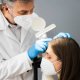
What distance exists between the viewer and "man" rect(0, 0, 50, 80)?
156 centimetres

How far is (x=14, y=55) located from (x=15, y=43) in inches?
3.8

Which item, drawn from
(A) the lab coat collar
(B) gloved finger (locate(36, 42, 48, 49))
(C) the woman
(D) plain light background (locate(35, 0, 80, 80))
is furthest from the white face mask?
(D) plain light background (locate(35, 0, 80, 80))

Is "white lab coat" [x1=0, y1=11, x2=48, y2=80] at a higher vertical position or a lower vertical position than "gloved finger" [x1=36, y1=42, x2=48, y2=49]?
lower

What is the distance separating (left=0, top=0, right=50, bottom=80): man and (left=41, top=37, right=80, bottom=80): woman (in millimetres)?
74

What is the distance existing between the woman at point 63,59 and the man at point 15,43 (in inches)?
2.9

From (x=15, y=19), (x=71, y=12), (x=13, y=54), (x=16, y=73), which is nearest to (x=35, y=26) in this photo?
(x=15, y=19)

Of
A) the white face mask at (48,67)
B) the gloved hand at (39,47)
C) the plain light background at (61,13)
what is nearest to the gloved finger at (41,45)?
the gloved hand at (39,47)

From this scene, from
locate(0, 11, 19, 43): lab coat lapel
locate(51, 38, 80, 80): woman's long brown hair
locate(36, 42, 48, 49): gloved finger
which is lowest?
locate(51, 38, 80, 80): woman's long brown hair

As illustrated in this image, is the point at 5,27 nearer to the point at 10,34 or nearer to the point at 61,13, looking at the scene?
the point at 10,34

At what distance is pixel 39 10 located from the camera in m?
2.48

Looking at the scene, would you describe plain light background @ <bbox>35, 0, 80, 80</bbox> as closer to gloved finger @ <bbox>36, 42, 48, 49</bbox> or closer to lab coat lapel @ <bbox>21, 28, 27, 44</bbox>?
lab coat lapel @ <bbox>21, 28, 27, 44</bbox>

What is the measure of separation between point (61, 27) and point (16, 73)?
44.8 inches

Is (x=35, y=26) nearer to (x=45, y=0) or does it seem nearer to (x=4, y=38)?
(x=4, y=38)

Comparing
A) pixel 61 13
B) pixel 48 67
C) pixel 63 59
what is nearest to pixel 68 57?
pixel 63 59
